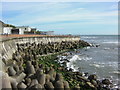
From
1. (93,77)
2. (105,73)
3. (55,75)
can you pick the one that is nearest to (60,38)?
(105,73)

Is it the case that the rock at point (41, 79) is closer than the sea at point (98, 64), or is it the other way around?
the rock at point (41, 79)

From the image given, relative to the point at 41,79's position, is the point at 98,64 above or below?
below

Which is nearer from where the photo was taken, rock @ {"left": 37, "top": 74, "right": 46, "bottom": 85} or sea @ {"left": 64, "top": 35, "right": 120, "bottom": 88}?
rock @ {"left": 37, "top": 74, "right": 46, "bottom": 85}

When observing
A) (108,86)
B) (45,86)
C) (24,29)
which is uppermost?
(24,29)

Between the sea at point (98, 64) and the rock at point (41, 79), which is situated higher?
the rock at point (41, 79)

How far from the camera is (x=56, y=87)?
28.1ft

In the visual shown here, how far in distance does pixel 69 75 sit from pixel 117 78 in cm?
434

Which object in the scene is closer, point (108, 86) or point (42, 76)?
point (42, 76)

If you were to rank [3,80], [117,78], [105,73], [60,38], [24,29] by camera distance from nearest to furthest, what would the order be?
[3,80] → [117,78] → [105,73] → [60,38] → [24,29]

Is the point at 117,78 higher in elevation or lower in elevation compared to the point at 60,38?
lower

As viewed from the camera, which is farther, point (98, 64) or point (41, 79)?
point (98, 64)

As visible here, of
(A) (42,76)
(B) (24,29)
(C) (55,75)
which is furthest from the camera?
(B) (24,29)

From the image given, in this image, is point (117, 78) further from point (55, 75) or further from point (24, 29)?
point (24, 29)

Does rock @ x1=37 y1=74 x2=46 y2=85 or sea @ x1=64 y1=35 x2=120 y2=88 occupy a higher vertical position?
rock @ x1=37 y1=74 x2=46 y2=85
